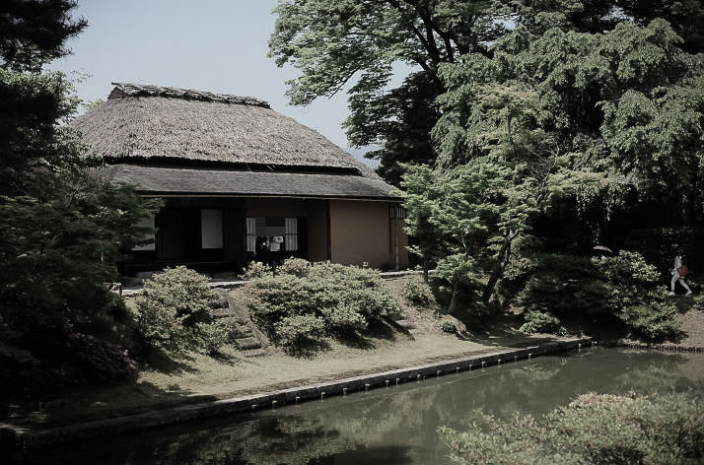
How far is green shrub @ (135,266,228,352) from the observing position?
47.0 ft

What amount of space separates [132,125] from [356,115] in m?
12.7

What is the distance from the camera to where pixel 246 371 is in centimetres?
1427

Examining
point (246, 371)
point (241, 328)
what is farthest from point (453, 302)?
point (246, 371)

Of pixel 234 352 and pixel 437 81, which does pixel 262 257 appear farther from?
pixel 437 81

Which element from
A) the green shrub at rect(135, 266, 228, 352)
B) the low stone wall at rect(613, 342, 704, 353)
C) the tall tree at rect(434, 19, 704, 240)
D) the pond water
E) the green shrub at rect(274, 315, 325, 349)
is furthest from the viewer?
the tall tree at rect(434, 19, 704, 240)

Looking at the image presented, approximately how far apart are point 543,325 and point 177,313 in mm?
11066

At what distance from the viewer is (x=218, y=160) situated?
22031 mm

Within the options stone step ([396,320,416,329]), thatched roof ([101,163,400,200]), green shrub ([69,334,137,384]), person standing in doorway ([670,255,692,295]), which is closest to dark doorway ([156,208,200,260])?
thatched roof ([101,163,400,200])

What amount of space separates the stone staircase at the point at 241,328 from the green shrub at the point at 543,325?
27.8ft

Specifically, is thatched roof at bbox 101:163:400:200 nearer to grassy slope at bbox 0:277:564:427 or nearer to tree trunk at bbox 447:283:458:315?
tree trunk at bbox 447:283:458:315

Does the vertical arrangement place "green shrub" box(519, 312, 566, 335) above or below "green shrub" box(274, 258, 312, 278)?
below

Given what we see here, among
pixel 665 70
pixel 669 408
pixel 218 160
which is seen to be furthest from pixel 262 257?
pixel 669 408

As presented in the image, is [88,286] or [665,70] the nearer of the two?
[88,286]

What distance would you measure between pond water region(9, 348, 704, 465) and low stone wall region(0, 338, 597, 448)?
0.63 ft
